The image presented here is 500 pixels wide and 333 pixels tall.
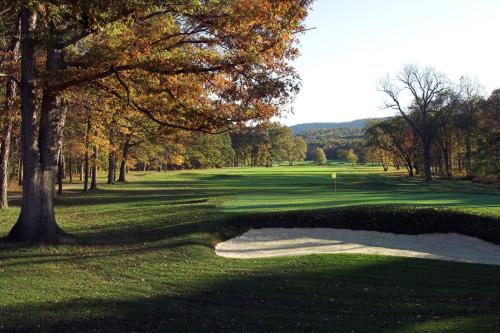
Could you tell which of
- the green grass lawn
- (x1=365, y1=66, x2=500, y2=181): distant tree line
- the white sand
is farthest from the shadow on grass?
(x1=365, y1=66, x2=500, y2=181): distant tree line

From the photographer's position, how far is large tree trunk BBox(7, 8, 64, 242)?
14.4 m

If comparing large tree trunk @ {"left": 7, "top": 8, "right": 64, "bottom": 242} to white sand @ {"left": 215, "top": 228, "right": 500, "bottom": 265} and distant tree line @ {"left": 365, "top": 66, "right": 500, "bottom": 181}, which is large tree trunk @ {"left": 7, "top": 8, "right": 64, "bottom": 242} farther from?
distant tree line @ {"left": 365, "top": 66, "right": 500, "bottom": 181}

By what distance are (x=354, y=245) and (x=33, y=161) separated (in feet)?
35.2

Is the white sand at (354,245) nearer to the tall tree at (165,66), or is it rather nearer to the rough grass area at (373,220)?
the rough grass area at (373,220)

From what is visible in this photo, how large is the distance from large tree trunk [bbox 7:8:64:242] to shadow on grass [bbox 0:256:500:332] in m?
5.76

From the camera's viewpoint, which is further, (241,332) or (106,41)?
(106,41)

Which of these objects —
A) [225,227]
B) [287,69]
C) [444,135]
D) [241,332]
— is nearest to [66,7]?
[287,69]

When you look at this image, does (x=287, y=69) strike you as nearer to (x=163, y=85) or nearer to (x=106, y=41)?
(x=163, y=85)

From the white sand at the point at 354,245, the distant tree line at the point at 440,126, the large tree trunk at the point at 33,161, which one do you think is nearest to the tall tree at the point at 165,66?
the large tree trunk at the point at 33,161

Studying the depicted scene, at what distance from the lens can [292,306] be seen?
8.93 m

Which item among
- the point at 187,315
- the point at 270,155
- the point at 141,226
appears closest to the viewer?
the point at 187,315

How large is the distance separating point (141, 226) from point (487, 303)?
1287cm

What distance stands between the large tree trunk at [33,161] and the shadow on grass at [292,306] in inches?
227

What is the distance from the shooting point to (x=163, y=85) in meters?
15.3
